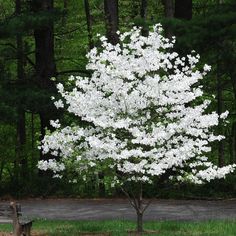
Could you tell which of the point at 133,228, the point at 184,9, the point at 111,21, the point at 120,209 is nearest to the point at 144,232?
the point at 133,228

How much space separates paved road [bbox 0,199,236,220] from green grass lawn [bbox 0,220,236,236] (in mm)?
1713

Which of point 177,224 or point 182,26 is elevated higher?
point 182,26

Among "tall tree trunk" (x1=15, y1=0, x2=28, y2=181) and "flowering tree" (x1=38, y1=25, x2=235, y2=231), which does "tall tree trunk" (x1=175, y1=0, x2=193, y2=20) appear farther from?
"flowering tree" (x1=38, y1=25, x2=235, y2=231)

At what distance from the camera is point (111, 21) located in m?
21.4

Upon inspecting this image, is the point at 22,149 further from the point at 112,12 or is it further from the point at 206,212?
the point at 206,212

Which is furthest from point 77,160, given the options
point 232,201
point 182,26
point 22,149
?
point 22,149

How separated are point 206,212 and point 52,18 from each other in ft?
27.9

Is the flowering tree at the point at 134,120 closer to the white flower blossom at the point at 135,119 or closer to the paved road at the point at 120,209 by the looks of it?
the white flower blossom at the point at 135,119

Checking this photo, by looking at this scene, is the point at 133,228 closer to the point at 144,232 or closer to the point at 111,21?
the point at 144,232

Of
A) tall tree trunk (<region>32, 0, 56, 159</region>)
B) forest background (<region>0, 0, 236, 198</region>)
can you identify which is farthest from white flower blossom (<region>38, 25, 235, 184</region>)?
tall tree trunk (<region>32, 0, 56, 159</region>)

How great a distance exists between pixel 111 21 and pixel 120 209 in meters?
7.53

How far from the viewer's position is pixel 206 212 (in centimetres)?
1584

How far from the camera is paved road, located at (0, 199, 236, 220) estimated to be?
49.9 ft

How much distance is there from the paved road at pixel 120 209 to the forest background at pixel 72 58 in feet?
2.67
